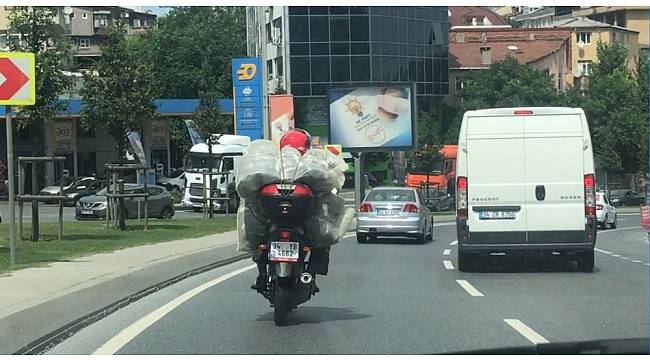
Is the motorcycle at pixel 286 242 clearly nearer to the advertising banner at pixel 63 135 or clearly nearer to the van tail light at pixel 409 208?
the van tail light at pixel 409 208

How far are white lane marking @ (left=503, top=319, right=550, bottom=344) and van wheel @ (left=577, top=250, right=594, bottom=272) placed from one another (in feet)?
20.1

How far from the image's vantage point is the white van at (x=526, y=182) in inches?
567

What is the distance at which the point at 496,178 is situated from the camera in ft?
48.1

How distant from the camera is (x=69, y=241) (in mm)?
19234

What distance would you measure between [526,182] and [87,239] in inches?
396

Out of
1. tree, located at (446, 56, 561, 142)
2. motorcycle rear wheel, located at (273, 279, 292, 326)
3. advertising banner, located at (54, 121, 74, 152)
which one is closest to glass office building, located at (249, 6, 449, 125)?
tree, located at (446, 56, 561, 142)

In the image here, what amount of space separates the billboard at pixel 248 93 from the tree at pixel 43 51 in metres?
Answer: 14.4

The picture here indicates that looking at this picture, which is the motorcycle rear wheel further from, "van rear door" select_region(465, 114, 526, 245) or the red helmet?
"van rear door" select_region(465, 114, 526, 245)

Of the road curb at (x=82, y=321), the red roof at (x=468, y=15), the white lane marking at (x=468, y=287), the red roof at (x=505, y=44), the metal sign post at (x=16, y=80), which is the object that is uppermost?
the red roof at (x=468, y=15)

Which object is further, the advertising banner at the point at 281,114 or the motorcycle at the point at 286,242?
the advertising banner at the point at 281,114

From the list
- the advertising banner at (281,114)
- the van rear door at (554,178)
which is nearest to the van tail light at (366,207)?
the van rear door at (554,178)

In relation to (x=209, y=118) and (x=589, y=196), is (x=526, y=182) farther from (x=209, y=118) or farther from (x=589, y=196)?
(x=209, y=118)

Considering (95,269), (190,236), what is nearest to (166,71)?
(190,236)

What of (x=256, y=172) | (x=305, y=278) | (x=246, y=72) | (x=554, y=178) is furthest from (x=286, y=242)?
(x=246, y=72)
